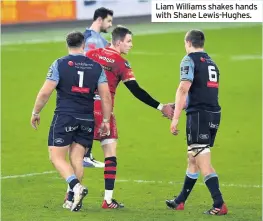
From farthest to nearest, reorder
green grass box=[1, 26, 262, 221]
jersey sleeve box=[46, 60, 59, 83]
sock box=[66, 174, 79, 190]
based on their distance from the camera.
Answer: green grass box=[1, 26, 262, 221]
jersey sleeve box=[46, 60, 59, 83]
sock box=[66, 174, 79, 190]

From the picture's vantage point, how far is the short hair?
1287 centimetres

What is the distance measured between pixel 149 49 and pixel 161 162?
15309 mm

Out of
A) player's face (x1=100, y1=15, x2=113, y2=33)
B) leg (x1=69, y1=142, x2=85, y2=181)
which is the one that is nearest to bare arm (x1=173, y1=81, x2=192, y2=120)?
leg (x1=69, y1=142, x2=85, y2=181)

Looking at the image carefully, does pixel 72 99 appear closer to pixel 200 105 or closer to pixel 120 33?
pixel 120 33

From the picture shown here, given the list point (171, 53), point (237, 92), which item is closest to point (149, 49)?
point (171, 53)

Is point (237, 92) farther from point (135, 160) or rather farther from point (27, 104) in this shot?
point (135, 160)

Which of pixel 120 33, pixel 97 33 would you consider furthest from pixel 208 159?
pixel 97 33

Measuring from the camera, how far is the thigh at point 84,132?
42.6 ft

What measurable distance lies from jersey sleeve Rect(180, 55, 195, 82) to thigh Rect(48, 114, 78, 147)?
4.93ft

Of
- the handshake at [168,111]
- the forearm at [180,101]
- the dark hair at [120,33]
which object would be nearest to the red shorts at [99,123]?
the handshake at [168,111]

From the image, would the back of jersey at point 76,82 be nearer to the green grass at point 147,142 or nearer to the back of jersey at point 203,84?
the back of jersey at point 203,84

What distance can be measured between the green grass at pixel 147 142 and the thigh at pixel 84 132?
2.91ft

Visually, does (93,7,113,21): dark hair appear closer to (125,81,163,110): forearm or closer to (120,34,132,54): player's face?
(120,34,132,54): player's face

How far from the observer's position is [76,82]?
1282 cm
